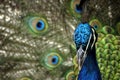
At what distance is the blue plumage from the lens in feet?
10.6

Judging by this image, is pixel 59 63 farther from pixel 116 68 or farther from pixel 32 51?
pixel 116 68

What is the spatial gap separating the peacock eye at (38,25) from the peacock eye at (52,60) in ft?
0.73

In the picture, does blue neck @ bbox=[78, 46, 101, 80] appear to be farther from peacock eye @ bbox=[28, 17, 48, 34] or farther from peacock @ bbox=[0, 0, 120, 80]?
peacock eye @ bbox=[28, 17, 48, 34]

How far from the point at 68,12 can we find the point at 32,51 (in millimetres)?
470

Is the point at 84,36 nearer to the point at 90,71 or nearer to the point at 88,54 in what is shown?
the point at 88,54

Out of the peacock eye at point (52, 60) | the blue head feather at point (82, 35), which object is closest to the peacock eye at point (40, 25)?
the peacock eye at point (52, 60)

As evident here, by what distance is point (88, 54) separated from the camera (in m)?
3.39

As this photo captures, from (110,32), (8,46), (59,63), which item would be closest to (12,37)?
(8,46)

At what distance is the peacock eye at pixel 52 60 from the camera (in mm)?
4438

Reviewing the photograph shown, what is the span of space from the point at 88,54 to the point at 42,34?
3.81ft

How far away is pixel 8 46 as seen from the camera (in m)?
4.45

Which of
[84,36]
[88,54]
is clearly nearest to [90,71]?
[88,54]

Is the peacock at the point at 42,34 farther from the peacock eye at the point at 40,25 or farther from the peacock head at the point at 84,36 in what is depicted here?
the peacock head at the point at 84,36

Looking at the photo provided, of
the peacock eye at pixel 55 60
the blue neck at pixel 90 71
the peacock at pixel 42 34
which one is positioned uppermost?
the peacock at pixel 42 34
